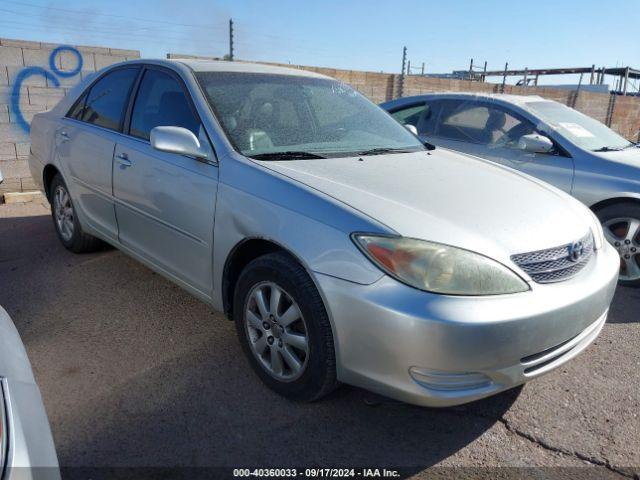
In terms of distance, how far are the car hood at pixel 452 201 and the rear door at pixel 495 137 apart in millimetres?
1700

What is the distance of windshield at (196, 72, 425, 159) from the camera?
2844 millimetres

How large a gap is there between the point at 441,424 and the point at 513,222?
3.30ft

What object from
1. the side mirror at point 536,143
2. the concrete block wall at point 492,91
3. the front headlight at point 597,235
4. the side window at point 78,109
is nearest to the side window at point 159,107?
the side window at point 78,109

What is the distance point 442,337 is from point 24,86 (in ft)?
21.7

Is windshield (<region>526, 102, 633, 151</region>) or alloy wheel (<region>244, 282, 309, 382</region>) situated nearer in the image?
alloy wheel (<region>244, 282, 309, 382</region>)

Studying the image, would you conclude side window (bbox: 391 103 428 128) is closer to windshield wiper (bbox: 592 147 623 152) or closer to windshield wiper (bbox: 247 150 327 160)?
windshield wiper (bbox: 592 147 623 152)

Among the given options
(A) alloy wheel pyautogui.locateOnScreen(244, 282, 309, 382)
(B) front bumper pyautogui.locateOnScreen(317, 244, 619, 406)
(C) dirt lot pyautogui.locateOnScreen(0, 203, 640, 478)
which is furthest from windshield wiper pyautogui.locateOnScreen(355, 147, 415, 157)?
(C) dirt lot pyautogui.locateOnScreen(0, 203, 640, 478)

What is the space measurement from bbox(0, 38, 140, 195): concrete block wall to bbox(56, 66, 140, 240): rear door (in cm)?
290

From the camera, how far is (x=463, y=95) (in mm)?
5410

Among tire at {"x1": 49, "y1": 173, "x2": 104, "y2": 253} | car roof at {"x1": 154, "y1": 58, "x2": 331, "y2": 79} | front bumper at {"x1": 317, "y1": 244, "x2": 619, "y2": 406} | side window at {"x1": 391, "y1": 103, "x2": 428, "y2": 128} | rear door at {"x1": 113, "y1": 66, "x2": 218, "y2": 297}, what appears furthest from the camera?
side window at {"x1": 391, "y1": 103, "x2": 428, "y2": 128}

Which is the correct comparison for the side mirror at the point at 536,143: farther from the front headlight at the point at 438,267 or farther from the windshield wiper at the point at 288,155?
the front headlight at the point at 438,267

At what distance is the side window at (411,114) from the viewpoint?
567cm

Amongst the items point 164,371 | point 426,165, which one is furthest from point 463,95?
point 164,371

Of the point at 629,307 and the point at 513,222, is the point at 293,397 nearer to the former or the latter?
the point at 513,222
